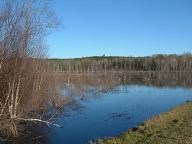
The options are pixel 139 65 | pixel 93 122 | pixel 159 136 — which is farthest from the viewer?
pixel 139 65

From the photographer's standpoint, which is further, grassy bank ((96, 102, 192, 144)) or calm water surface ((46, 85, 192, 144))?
calm water surface ((46, 85, 192, 144))

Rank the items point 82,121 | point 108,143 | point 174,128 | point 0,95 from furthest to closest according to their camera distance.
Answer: point 82,121 → point 0,95 → point 174,128 → point 108,143

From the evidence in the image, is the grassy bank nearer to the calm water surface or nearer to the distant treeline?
the calm water surface

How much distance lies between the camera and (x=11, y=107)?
1775 centimetres

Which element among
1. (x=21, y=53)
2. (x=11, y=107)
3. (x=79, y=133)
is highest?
(x=21, y=53)

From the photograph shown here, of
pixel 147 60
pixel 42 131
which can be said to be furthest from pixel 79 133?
pixel 147 60

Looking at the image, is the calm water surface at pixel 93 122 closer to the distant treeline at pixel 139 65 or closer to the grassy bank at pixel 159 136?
the grassy bank at pixel 159 136

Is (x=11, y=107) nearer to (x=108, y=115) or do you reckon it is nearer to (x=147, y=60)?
(x=108, y=115)

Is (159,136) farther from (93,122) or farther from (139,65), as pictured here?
(139,65)

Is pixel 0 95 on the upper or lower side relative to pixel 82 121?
upper

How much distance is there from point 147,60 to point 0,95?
151398 mm

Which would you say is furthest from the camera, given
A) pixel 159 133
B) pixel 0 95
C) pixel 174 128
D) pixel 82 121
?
pixel 82 121

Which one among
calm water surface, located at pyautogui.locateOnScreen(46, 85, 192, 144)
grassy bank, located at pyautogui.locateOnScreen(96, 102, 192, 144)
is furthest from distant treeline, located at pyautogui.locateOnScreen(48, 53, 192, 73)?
grassy bank, located at pyautogui.locateOnScreen(96, 102, 192, 144)

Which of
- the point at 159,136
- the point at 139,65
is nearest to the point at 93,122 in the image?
the point at 159,136
